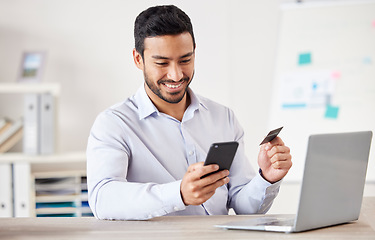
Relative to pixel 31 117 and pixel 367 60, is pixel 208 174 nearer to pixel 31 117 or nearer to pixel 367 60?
pixel 31 117

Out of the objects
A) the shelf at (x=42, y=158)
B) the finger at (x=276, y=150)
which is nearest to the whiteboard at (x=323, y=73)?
the shelf at (x=42, y=158)

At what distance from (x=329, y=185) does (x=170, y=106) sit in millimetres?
729

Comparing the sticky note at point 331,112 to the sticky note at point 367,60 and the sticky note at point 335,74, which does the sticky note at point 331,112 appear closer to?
the sticky note at point 335,74

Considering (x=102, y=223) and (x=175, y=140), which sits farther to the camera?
(x=175, y=140)

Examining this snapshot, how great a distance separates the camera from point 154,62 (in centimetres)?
177

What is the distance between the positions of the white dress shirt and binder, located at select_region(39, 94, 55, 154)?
1328 millimetres

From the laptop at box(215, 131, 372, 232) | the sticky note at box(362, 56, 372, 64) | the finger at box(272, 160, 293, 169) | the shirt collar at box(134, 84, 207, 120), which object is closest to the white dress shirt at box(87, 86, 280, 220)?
the shirt collar at box(134, 84, 207, 120)

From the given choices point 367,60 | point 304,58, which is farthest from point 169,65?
point 367,60

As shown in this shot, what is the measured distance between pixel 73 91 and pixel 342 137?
2.38 meters

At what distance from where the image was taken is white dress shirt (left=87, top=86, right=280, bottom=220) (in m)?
1.63

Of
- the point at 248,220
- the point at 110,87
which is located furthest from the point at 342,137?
the point at 110,87

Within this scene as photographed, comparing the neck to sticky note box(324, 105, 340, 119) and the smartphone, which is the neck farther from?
sticky note box(324, 105, 340, 119)

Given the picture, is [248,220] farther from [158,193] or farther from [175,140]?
[175,140]

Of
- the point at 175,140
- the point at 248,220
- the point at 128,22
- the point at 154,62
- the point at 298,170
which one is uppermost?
the point at 128,22
